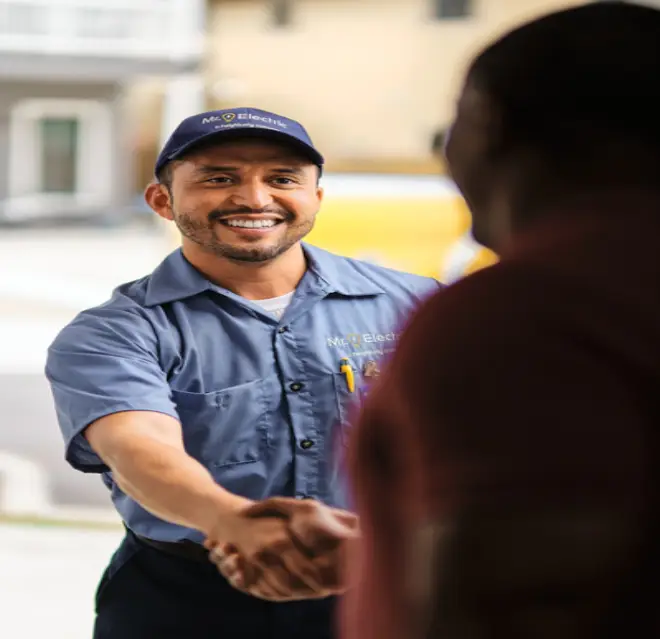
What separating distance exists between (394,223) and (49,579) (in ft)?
5.56

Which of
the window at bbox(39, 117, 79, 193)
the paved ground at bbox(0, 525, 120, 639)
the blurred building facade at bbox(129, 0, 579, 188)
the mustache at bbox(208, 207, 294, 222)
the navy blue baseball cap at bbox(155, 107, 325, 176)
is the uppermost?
the navy blue baseball cap at bbox(155, 107, 325, 176)

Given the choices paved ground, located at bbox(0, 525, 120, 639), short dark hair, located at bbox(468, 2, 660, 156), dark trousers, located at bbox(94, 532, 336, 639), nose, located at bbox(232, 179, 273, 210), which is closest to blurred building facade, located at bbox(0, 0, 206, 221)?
paved ground, located at bbox(0, 525, 120, 639)

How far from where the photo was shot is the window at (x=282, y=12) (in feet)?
24.2

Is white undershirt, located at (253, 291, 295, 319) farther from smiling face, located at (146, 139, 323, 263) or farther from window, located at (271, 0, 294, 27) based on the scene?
window, located at (271, 0, 294, 27)

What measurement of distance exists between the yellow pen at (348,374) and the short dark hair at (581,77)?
2.43ft

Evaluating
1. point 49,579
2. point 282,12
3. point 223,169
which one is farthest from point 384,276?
point 282,12

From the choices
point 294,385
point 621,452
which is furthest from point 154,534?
point 621,452

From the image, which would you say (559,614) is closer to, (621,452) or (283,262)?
(621,452)

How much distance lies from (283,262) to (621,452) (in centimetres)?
94

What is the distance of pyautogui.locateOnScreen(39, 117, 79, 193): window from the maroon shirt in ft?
29.4

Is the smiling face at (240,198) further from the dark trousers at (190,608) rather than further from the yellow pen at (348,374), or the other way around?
the dark trousers at (190,608)

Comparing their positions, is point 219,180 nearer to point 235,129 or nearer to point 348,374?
point 235,129

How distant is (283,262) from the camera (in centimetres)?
149

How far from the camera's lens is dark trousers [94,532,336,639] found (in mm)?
1379
